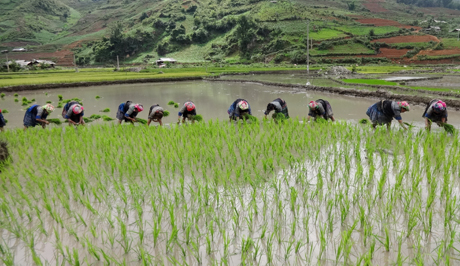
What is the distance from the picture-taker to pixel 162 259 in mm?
2229

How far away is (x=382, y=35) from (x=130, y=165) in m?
51.6

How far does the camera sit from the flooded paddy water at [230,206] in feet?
7.48

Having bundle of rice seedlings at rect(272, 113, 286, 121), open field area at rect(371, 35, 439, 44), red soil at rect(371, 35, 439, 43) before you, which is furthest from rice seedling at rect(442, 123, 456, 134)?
red soil at rect(371, 35, 439, 43)

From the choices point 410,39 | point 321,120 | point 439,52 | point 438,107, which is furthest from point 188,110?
point 410,39

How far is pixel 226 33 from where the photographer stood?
203ft

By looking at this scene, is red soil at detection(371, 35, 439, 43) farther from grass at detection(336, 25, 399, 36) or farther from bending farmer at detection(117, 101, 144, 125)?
bending farmer at detection(117, 101, 144, 125)

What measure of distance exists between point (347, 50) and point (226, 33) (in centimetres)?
2902

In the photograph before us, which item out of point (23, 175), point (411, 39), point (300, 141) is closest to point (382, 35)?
point (411, 39)

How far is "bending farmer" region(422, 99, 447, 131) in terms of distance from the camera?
5.35 meters

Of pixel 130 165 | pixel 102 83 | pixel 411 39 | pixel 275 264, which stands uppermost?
pixel 411 39

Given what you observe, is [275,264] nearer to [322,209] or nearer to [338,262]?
[338,262]

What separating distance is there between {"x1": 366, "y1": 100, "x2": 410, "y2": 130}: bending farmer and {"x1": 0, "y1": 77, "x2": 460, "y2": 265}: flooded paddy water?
1.92ft

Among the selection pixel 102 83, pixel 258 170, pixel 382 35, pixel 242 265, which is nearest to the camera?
pixel 242 265

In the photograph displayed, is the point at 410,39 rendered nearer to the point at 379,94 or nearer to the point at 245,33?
the point at 245,33
